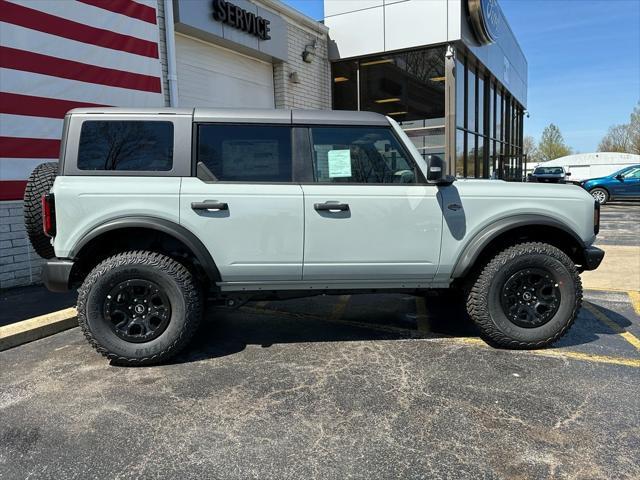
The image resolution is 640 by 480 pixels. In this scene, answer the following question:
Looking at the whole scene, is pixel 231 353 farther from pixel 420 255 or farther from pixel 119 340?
pixel 420 255

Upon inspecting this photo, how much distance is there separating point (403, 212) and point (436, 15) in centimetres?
914

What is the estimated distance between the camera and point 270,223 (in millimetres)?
3758

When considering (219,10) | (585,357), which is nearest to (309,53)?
(219,10)

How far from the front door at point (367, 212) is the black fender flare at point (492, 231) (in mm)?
218

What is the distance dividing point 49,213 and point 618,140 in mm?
73907

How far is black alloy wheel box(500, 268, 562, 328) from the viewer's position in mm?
3971

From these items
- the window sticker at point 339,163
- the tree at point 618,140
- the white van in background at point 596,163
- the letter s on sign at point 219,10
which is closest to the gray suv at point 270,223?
the window sticker at point 339,163

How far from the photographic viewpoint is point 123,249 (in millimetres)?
3916

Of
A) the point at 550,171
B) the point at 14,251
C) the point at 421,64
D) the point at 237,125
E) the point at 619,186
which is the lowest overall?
the point at 14,251

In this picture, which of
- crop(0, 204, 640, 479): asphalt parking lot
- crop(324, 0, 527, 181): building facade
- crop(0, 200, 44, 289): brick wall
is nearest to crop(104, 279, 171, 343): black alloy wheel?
crop(0, 204, 640, 479): asphalt parking lot

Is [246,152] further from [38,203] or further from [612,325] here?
[612,325]

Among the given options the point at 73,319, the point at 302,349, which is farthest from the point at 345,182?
the point at 73,319

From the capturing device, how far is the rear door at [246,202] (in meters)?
3.71

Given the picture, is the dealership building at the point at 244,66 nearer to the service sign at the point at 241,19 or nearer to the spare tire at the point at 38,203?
the service sign at the point at 241,19
